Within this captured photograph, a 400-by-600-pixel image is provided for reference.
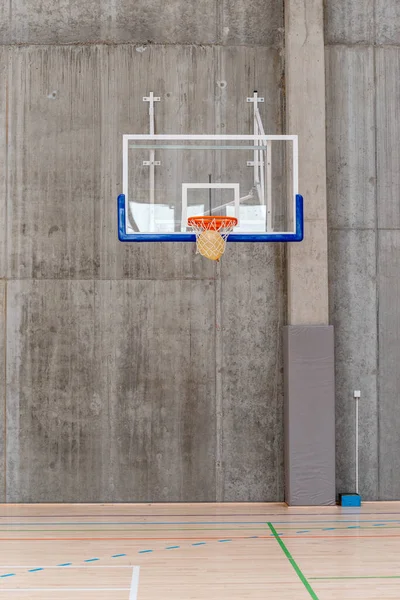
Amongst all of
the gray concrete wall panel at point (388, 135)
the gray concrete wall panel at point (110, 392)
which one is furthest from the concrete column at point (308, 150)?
the gray concrete wall panel at point (110, 392)

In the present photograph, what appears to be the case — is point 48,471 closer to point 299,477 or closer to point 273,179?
point 299,477

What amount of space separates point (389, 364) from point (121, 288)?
3.51 m

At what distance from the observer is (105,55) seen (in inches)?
393

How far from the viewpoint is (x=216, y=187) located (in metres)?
8.38

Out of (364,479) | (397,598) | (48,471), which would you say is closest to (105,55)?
(48,471)

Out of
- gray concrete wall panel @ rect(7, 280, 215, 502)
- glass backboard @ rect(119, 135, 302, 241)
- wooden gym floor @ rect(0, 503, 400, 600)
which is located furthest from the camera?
gray concrete wall panel @ rect(7, 280, 215, 502)

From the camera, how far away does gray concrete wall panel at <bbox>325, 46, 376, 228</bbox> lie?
32.8 feet

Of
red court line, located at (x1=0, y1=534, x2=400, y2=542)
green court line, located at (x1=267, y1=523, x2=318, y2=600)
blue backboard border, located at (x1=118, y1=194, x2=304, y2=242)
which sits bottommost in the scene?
red court line, located at (x1=0, y1=534, x2=400, y2=542)

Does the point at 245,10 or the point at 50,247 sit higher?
the point at 245,10

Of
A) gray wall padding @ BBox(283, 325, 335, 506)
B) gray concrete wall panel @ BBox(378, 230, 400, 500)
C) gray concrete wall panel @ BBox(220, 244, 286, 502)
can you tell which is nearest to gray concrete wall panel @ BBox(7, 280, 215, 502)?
gray concrete wall panel @ BBox(220, 244, 286, 502)

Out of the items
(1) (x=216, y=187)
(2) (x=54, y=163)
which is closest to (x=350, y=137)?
(1) (x=216, y=187)

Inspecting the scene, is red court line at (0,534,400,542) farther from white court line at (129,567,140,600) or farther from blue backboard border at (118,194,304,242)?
blue backboard border at (118,194,304,242)

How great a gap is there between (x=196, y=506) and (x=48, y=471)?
1869 millimetres

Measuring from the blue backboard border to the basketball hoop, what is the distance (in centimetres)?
10
